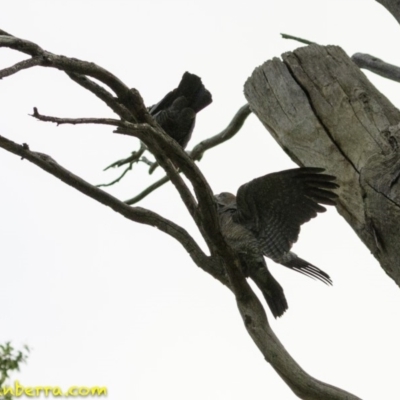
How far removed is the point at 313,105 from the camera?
3895mm

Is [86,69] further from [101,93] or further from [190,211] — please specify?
[190,211]

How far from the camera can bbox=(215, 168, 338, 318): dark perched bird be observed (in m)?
4.30

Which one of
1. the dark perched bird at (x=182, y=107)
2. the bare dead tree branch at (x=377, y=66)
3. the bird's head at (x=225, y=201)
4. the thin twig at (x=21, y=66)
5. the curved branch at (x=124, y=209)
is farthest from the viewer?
the dark perched bird at (x=182, y=107)

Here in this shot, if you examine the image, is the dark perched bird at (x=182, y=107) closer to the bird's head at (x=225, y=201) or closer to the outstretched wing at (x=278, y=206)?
the bird's head at (x=225, y=201)

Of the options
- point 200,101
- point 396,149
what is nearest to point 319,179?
point 396,149

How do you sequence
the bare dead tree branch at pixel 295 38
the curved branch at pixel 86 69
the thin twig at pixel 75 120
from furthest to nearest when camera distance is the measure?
the bare dead tree branch at pixel 295 38
the curved branch at pixel 86 69
the thin twig at pixel 75 120

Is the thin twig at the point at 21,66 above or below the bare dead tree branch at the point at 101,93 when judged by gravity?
below

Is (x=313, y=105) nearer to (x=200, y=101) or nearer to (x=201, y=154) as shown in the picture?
(x=201, y=154)

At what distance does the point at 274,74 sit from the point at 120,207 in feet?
3.34

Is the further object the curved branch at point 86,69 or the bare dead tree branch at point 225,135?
the bare dead tree branch at point 225,135

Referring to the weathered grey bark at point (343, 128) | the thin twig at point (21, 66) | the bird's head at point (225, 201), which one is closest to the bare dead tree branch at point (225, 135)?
the bird's head at point (225, 201)

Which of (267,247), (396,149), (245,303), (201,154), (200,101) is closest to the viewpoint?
(396,149)

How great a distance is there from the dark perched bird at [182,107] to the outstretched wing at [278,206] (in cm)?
167

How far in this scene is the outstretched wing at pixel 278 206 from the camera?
425 centimetres
